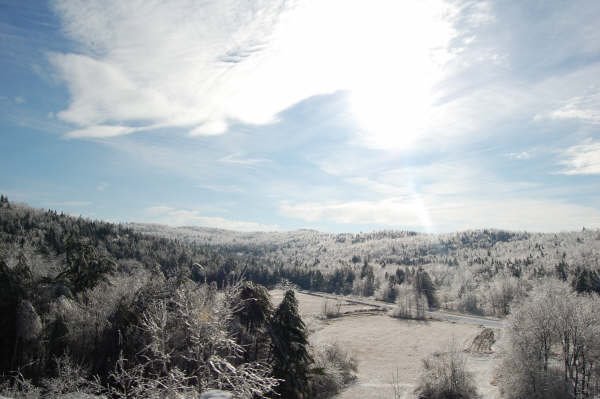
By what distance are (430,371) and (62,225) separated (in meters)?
156

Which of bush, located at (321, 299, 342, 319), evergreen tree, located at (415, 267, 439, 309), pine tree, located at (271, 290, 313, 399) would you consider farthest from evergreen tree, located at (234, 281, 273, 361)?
evergreen tree, located at (415, 267, 439, 309)

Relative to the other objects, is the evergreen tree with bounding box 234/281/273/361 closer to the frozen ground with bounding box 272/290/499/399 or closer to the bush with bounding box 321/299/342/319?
the frozen ground with bounding box 272/290/499/399

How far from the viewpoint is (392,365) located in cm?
6319

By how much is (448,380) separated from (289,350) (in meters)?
22.6

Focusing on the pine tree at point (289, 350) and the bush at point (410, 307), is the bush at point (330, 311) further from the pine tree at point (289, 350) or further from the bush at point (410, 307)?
the pine tree at point (289, 350)

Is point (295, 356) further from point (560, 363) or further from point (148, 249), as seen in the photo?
point (148, 249)

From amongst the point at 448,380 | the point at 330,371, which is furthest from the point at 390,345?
the point at 330,371

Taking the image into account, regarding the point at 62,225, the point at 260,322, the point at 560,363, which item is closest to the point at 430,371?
the point at 560,363

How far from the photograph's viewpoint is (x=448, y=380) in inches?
1823

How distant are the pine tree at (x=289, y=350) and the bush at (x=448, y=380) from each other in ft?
60.7

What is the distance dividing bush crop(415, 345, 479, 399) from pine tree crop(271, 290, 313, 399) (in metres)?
18.5

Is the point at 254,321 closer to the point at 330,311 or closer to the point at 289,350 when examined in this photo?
the point at 289,350

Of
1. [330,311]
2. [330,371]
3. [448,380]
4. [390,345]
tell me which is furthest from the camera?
[330,311]

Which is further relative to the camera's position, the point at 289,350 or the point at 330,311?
the point at 330,311
